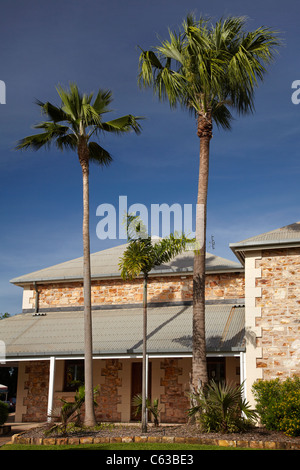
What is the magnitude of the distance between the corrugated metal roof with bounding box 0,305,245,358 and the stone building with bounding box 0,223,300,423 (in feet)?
0.12

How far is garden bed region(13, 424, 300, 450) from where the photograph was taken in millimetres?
11320

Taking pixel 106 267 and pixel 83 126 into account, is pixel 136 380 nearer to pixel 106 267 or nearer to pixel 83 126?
pixel 106 267

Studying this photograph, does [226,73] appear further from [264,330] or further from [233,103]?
[264,330]

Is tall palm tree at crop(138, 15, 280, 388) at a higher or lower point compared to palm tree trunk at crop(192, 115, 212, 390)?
higher

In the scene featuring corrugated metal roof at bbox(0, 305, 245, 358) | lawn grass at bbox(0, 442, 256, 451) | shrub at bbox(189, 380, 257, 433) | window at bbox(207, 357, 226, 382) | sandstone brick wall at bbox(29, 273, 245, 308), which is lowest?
lawn grass at bbox(0, 442, 256, 451)

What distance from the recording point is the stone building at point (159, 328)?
1484 cm

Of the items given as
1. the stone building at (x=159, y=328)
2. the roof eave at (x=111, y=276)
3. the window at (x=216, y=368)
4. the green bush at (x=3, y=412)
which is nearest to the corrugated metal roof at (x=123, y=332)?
the stone building at (x=159, y=328)

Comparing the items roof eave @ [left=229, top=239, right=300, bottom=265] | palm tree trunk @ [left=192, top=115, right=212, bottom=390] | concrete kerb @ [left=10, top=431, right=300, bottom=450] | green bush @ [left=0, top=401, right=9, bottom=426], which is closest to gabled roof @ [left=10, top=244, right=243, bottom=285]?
roof eave @ [left=229, top=239, right=300, bottom=265]

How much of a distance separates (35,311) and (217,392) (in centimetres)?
1032

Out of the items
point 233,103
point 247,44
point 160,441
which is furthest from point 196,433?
point 247,44

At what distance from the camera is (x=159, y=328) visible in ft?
56.5

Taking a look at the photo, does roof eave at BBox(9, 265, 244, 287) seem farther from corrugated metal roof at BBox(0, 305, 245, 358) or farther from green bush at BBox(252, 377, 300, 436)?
green bush at BBox(252, 377, 300, 436)

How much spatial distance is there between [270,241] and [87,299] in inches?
218

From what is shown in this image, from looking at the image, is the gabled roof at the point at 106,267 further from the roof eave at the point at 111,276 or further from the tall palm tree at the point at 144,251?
the tall palm tree at the point at 144,251
